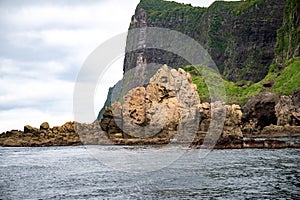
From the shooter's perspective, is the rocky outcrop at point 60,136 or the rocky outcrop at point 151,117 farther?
the rocky outcrop at point 60,136

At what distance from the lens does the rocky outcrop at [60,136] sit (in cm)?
17700

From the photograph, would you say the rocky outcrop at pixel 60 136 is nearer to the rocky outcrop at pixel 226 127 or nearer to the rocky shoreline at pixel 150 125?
the rocky shoreline at pixel 150 125

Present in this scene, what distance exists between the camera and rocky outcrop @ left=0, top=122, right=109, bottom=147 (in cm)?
17700

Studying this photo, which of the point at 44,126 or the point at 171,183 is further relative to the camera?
the point at 44,126

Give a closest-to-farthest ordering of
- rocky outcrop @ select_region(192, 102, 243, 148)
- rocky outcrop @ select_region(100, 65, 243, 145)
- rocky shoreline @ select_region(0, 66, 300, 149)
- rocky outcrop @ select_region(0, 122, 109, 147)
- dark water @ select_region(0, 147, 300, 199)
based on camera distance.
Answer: dark water @ select_region(0, 147, 300, 199) → rocky outcrop @ select_region(192, 102, 243, 148) → rocky shoreline @ select_region(0, 66, 300, 149) → rocky outcrop @ select_region(100, 65, 243, 145) → rocky outcrop @ select_region(0, 122, 109, 147)

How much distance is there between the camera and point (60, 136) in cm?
17938

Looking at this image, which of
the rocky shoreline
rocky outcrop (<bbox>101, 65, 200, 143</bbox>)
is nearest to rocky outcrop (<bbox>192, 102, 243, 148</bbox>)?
the rocky shoreline


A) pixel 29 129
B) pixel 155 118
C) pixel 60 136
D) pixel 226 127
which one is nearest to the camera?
pixel 226 127

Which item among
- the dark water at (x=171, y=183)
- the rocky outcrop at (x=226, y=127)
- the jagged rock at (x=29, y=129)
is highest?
the jagged rock at (x=29, y=129)

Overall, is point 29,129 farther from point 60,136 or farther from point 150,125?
point 150,125

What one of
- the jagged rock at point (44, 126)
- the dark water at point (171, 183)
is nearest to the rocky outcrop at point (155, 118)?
the jagged rock at point (44, 126)

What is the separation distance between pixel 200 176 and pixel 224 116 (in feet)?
280

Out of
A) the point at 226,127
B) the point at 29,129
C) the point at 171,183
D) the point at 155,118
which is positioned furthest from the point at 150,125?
the point at 171,183

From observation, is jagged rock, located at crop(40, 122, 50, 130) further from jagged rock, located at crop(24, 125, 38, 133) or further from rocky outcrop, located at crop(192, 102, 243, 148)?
rocky outcrop, located at crop(192, 102, 243, 148)
